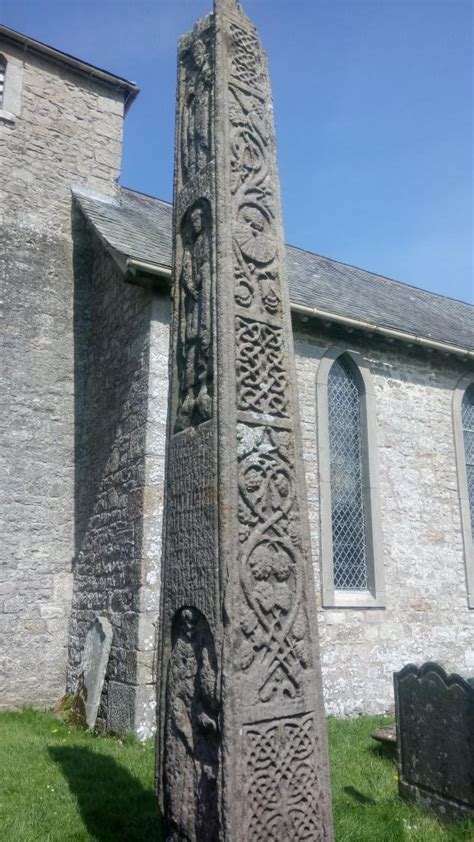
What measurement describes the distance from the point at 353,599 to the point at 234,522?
5883mm

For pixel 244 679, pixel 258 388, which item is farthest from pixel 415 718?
pixel 258 388

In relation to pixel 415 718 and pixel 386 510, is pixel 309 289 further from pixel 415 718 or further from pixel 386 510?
pixel 415 718

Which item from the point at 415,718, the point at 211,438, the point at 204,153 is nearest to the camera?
the point at 211,438

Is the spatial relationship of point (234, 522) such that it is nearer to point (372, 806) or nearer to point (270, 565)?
point (270, 565)

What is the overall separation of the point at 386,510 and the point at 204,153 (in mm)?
6285

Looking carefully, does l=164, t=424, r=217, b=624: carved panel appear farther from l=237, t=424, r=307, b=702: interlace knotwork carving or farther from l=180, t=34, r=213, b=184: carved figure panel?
l=180, t=34, r=213, b=184: carved figure panel

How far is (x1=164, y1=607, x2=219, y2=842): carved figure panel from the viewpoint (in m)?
2.54

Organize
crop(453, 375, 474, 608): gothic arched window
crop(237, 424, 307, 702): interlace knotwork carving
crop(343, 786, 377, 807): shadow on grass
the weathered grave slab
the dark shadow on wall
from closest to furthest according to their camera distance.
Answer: crop(237, 424, 307, 702): interlace knotwork carving
crop(343, 786, 377, 807): shadow on grass
the weathered grave slab
the dark shadow on wall
crop(453, 375, 474, 608): gothic arched window

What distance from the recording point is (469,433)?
10.3 meters

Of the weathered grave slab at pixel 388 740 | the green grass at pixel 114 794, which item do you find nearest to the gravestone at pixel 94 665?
the green grass at pixel 114 794

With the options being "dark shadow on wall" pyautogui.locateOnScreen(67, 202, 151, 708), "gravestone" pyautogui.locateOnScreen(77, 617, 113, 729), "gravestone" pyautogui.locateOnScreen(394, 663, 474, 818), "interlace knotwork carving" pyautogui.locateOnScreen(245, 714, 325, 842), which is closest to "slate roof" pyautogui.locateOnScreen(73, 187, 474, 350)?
"dark shadow on wall" pyautogui.locateOnScreen(67, 202, 151, 708)

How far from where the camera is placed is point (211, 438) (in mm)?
2879

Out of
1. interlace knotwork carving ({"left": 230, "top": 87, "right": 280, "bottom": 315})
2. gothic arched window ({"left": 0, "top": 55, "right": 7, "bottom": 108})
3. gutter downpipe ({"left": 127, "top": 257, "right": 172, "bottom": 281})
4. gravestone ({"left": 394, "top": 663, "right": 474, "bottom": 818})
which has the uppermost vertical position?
gothic arched window ({"left": 0, "top": 55, "right": 7, "bottom": 108})

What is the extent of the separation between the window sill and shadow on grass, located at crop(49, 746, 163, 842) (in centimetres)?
349
